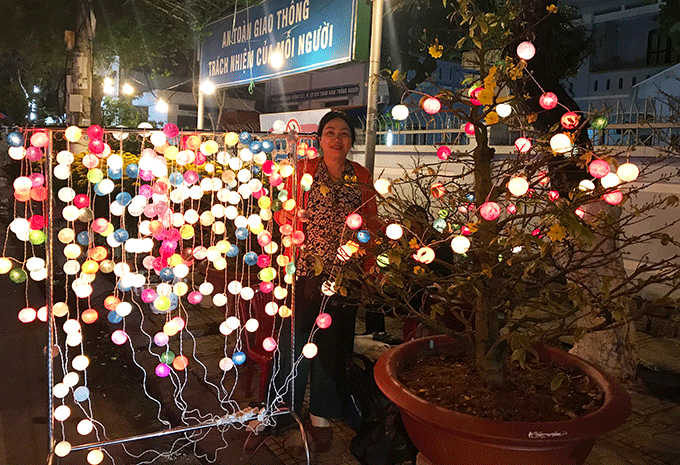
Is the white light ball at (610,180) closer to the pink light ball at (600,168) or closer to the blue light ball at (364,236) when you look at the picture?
the pink light ball at (600,168)

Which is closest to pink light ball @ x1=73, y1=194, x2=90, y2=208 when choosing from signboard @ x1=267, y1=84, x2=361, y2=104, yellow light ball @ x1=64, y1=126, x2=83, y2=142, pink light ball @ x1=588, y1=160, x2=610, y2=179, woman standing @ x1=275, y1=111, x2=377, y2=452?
yellow light ball @ x1=64, y1=126, x2=83, y2=142

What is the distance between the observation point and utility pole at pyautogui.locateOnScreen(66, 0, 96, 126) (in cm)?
872

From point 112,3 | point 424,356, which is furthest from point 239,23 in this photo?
point 112,3

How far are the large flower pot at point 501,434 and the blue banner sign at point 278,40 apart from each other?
117 inches

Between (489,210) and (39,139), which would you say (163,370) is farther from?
(489,210)

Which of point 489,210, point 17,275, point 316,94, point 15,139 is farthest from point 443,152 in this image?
point 316,94

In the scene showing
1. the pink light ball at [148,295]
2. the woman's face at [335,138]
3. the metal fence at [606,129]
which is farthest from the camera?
the metal fence at [606,129]

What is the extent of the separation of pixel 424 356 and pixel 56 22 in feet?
37.3

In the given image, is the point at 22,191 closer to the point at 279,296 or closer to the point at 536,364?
the point at 279,296

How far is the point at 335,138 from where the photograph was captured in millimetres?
3754

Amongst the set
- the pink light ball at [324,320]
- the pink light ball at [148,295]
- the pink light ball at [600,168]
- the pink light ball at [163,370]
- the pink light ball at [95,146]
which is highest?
the pink light ball at [95,146]

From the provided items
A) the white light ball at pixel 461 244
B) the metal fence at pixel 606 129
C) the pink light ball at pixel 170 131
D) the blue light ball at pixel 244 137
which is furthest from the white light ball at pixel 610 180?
the pink light ball at pixel 170 131

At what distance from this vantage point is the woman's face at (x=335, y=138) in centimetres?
376

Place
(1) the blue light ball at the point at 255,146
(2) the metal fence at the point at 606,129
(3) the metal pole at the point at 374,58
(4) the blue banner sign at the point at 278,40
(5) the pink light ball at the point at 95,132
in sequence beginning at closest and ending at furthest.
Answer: (5) the pink light ball at the point at 95,132, (1) the blue light ball at the point at 255,146, (4) the blue banner sign at the point at 278,40, (3) the metal pole at the point at 374,58, (2) the metal fence at the point at 606,129
